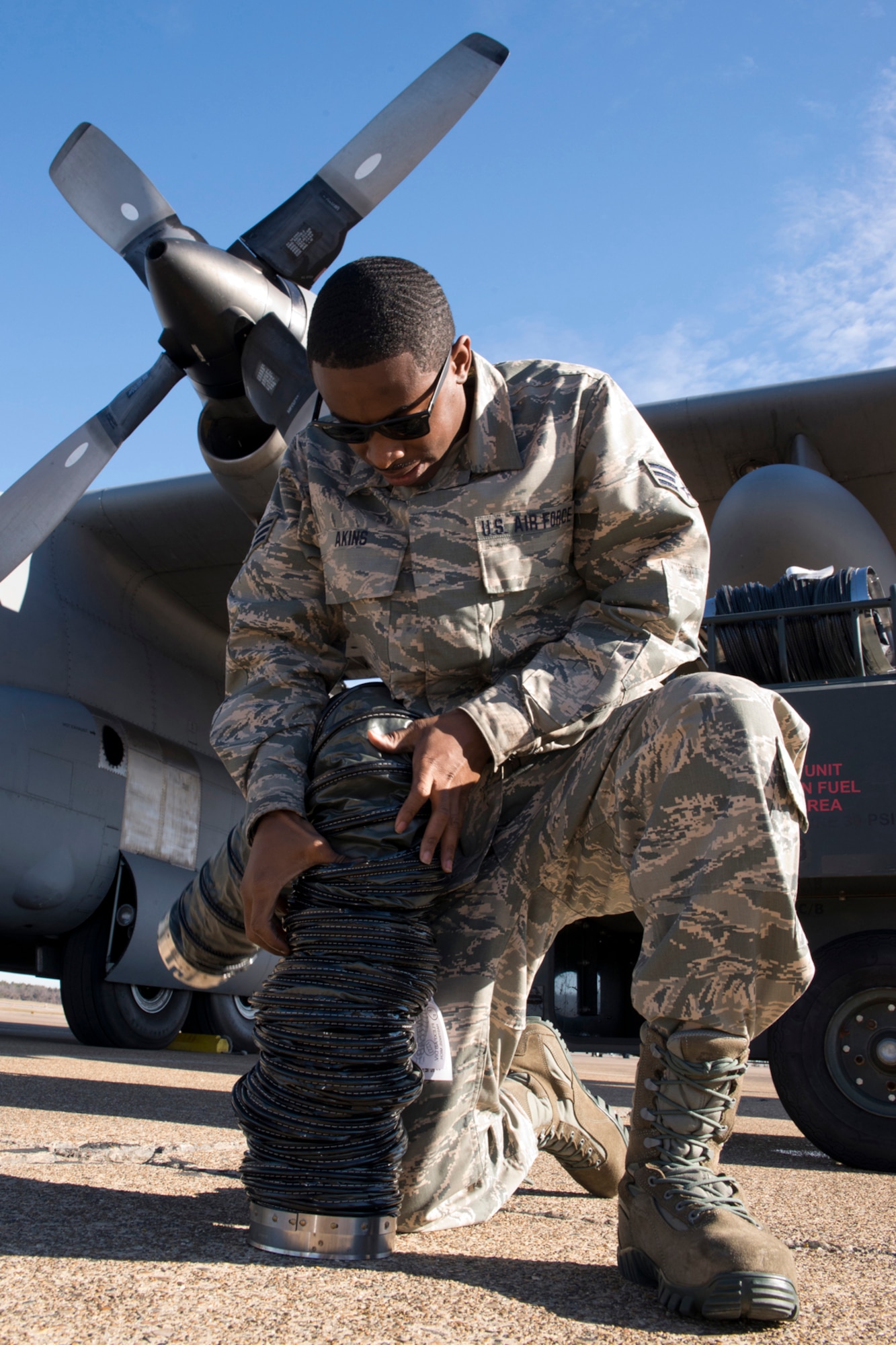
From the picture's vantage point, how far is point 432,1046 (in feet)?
4.58

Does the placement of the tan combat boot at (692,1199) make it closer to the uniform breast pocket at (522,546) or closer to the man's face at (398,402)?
the uniform breast pocket at (522,546)

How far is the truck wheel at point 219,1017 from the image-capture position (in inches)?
300

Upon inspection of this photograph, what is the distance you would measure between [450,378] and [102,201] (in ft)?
15.1

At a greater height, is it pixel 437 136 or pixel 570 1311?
pixel 437 136

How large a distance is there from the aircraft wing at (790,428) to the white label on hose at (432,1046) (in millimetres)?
5398

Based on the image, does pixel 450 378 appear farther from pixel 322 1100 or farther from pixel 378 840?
pixel 322 1100

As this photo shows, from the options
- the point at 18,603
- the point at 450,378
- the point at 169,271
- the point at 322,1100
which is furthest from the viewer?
the point at 18,603

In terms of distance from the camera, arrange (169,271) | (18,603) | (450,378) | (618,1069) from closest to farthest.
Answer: (450,378), (169,271), (18,603), (618,1069)

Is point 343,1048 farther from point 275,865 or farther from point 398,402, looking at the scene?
point 398,402

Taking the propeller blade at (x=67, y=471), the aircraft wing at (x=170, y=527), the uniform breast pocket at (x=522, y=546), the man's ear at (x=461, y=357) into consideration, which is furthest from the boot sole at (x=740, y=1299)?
the aircraft wing at (x=170, y=527)

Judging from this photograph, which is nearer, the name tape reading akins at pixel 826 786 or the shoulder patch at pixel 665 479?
the shoulder patch at pixel 665 479

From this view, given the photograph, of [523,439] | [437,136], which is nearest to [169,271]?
[437,136]

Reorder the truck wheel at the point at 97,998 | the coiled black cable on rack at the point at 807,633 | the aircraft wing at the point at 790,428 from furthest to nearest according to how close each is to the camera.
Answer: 1. the truck wheel at the point at 97,998
2. the aircraft wing at the point at 790,428
3. the coiled black cable on rack at the point at 807,633

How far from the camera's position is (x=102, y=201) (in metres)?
5.45
